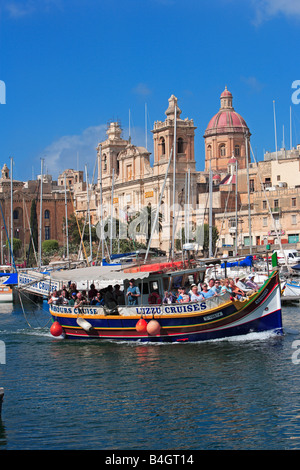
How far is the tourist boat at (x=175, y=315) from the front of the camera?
75.4 feet

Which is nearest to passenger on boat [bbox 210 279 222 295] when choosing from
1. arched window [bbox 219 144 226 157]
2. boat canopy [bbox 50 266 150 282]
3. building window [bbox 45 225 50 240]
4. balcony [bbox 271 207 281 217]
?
boat canopy [bbox 50 266 150 282]

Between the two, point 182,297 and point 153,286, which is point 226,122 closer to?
point 153,286

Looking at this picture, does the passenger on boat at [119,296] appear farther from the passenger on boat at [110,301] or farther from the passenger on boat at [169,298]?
Answer: the passenger on boat at [169,298]

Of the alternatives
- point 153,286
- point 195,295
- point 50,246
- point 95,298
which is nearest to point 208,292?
point 195,295

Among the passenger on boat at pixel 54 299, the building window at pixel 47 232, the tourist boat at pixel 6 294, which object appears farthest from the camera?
the building window at pixel 47 232

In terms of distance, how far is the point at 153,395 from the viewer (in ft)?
56.1

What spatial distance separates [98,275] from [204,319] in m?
4.38

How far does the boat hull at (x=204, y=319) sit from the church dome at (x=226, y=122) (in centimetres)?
8192

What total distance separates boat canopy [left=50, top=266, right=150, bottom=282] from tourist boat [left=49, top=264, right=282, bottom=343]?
38 mm

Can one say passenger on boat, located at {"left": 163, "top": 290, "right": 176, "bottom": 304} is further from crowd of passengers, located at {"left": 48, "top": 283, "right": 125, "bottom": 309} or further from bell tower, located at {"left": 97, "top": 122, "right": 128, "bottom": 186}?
bell tower, located at {"left": 97, "top": 122, "right": 128, "bottom": 186}

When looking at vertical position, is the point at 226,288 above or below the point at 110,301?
above

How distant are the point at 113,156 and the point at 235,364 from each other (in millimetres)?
81375

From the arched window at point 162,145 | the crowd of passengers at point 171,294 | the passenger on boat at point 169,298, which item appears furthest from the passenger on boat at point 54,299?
the arched window at point 162,145

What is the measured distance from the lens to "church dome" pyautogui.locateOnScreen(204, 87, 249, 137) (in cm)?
10375
